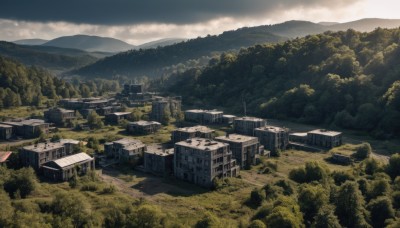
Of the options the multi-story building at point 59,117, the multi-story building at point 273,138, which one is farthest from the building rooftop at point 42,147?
the multi-story building at point 59,117

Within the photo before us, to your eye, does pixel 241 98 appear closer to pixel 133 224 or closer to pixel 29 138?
pixel 29 138

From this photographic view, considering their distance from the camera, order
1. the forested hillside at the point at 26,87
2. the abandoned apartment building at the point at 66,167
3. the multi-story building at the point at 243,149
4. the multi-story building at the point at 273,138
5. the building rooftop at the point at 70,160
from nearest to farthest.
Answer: the abandoned apartment building at the point at 66,167
the building rooftop at the point at 70,160
the multi-story building at the point at 243,149
the multi-story building at the point at 273,138
the forested hillside at the point at 26,87

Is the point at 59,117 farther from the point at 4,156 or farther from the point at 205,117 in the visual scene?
the point at 4,156

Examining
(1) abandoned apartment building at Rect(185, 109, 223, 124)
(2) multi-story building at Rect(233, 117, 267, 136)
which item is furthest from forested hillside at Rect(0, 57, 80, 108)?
(2) multi-story building at Rect(233, 117, 267, 136)

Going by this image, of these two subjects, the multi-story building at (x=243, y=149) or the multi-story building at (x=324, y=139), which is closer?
the multi-story building at (x=243, y=149)

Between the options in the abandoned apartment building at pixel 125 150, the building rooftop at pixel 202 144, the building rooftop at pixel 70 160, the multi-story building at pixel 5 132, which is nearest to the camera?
the building rooftop at pixel 202 144

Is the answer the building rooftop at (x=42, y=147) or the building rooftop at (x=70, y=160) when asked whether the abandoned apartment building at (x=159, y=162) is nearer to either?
the building rooftop at (x=70, y=160)

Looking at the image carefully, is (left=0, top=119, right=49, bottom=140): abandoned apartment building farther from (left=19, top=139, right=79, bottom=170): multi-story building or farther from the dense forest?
the dense forest

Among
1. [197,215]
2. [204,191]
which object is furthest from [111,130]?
[197,215]
